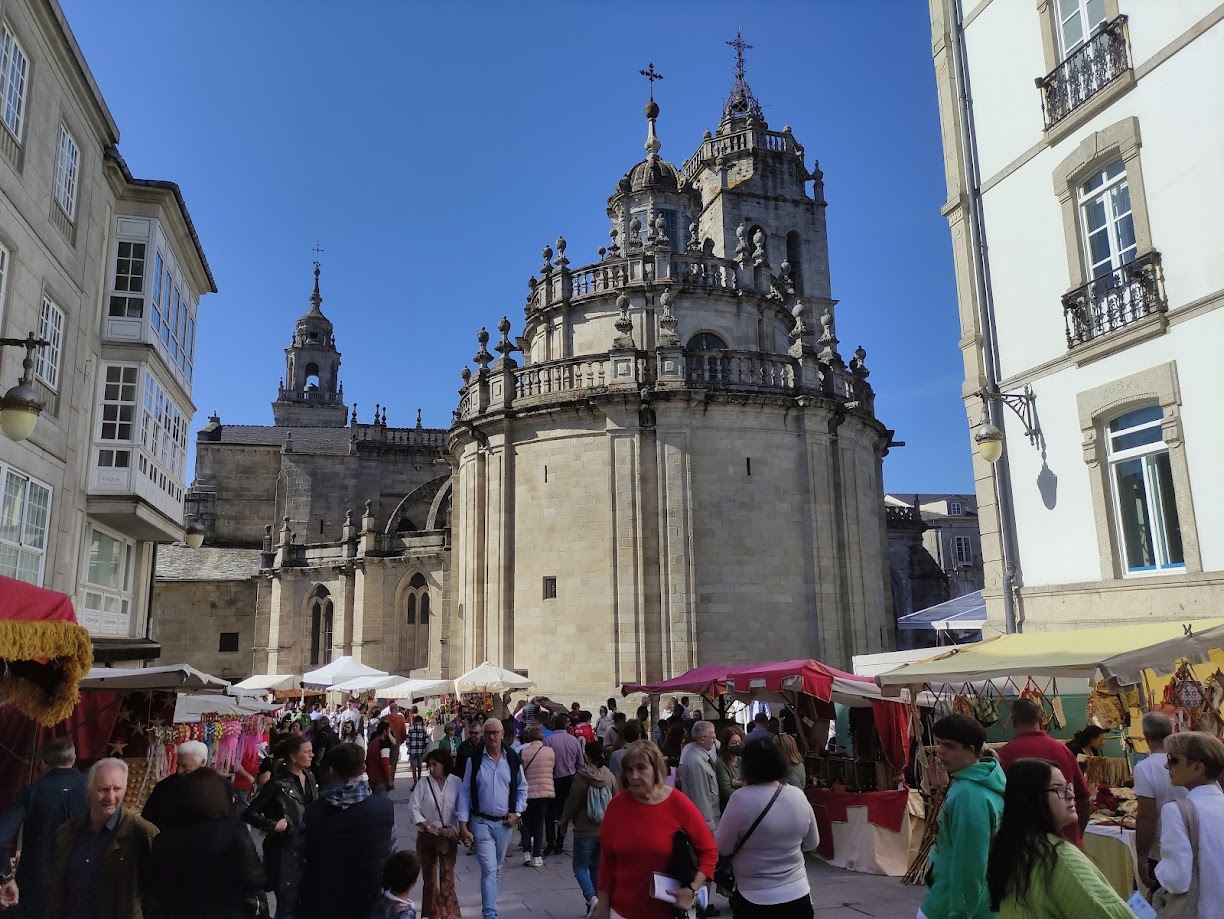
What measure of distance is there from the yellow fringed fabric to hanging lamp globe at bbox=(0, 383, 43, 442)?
234 cm

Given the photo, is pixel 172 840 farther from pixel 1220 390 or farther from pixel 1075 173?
pixel 1075 173

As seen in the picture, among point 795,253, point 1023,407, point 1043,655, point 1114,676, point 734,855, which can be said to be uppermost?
point 795,253

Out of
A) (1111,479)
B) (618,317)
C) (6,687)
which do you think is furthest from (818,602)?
(6,687)

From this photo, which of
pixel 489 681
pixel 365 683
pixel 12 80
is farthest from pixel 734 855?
pixel 365 683

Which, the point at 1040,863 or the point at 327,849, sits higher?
the point at 1040,863

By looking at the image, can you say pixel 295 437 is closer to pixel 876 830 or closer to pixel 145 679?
pixel 145 679

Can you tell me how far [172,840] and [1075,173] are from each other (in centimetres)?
1228

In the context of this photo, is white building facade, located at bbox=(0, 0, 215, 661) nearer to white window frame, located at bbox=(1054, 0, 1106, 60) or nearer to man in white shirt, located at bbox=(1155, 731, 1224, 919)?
man in white shirt, located at bbox=(1155, 731, 1224, 919)

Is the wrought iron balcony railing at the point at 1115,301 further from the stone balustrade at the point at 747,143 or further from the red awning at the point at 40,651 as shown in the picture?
the stone balustrade at the point at 747,143

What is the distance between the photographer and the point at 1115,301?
1143 cm

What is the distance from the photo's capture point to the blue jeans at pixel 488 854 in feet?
24.6

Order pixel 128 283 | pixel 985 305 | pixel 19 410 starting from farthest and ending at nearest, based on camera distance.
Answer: pixel 128 283, pixel 985 305, pixel 19 410

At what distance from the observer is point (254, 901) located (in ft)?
14.6

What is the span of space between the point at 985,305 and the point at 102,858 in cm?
1263
